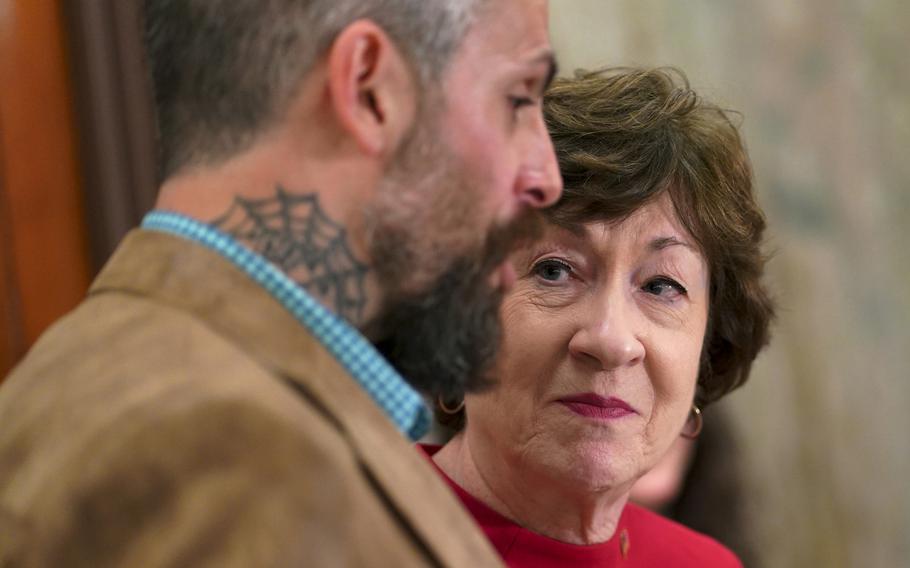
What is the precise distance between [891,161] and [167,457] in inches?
174

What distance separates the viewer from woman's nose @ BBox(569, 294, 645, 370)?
6.87ft

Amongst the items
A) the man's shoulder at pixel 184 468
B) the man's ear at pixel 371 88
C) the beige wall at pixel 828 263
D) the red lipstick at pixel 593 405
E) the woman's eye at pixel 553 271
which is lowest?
the beige wall at pixel 828 263

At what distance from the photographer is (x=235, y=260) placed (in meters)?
1.34

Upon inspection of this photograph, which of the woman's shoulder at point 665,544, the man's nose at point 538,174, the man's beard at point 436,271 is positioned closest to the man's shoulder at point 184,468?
the man's beard at point 436,271

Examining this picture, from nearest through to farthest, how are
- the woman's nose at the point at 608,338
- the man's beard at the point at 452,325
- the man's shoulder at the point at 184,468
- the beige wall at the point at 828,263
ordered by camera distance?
the man's shoulder at the point at 184,468, the man's beard at the point at 452,325, the woman's nose at the point at 608,338, the beige wall at the point at 828,263

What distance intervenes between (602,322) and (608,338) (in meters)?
0.03

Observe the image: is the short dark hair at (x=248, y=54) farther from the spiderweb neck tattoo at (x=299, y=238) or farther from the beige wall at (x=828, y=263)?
the beige wall at (x=828, y=263)

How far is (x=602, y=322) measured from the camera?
2113mm

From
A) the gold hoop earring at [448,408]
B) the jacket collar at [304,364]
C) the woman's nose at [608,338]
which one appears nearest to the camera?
the jacket collar at [304,364]

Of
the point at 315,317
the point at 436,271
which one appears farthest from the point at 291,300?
the point at 436,271

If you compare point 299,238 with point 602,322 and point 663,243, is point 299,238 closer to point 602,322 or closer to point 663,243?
point 602,322

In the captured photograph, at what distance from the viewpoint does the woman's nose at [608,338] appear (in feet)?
6.87

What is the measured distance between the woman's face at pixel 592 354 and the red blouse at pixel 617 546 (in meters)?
0.10

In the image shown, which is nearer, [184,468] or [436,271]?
[184,468]
